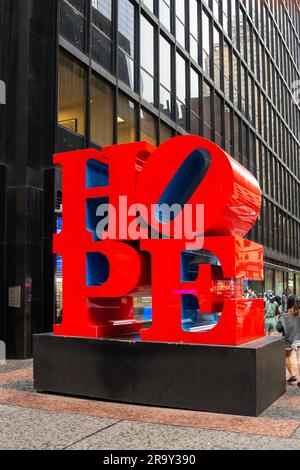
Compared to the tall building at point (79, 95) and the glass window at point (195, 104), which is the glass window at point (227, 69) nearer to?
the tall building at point (79, 95)

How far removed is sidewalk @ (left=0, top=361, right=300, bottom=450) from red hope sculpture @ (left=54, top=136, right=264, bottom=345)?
3.49 ft

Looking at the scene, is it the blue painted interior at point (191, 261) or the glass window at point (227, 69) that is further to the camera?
the glass window at point (227, 69)

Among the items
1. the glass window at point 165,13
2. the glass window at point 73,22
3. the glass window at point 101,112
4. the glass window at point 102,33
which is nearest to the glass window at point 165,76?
the glass window at point 165,13

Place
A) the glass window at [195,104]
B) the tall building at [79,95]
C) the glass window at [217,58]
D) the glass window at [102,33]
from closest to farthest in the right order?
the tall building at [79,95]
the glass window at [102,33]
the glass window at [195,104]
the glass window at [217,58]

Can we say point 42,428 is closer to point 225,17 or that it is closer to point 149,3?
point 149,3

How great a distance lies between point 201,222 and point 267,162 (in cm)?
2967

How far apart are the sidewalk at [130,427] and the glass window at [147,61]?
42.2 feet

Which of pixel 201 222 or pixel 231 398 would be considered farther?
pixel 201 222

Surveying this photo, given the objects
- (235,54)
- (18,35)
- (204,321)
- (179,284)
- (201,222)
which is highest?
(235,54)

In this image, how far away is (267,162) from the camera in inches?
1422

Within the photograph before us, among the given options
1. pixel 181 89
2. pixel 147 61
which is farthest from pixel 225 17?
pixel 147 61

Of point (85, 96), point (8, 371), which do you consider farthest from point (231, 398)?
point (85, 96)

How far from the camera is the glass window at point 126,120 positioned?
16891 millimetres
